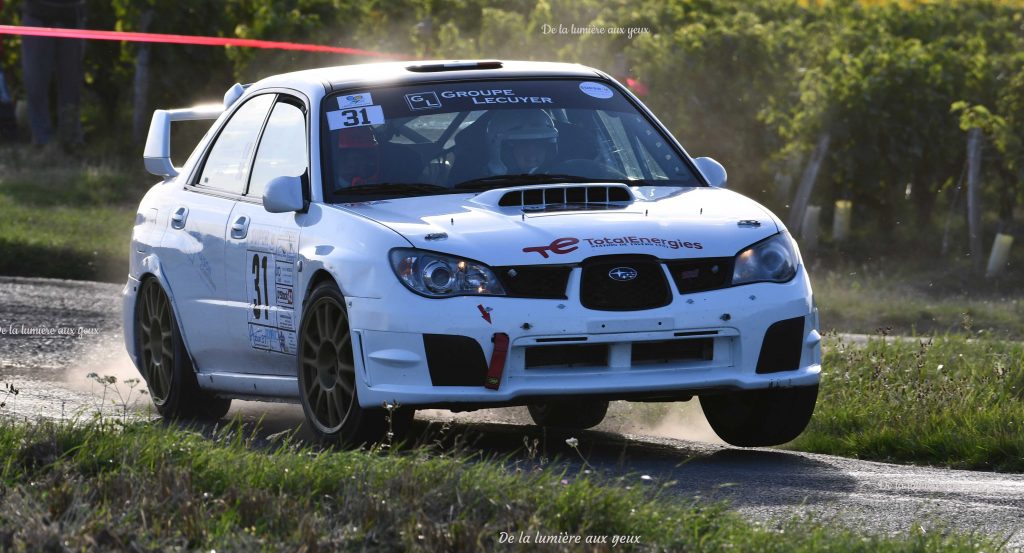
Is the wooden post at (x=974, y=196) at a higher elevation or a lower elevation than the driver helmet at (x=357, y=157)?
lower

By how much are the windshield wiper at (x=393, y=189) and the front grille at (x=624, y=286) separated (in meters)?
1.02

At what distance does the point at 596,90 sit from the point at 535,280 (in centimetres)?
196

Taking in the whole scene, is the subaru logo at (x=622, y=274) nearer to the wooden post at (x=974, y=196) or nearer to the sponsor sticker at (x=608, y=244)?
the sponsor sticker at (x=608, y=244)

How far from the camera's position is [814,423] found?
8703 millimetres

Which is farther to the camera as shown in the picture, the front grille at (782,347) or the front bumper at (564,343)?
the front grille at (782,347)

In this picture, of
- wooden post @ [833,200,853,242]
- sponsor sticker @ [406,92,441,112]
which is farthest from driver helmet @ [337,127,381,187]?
wooden post @ [833,200,853,242]

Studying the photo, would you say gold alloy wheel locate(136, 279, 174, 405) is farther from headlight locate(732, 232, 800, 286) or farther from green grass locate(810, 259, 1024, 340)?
green grass locate(810, 259, 1024, 340)

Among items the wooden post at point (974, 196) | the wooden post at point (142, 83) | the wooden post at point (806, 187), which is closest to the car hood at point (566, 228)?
the wooden post at point (974, 196)

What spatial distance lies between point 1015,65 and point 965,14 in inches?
126

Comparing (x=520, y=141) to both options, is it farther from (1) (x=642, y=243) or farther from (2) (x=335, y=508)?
(2) (x=335, y=508)

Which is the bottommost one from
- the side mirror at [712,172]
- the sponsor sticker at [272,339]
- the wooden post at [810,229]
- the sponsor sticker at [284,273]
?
the wooden post at [810,229]

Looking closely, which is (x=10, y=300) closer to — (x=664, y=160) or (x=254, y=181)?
(x=254, y=181)

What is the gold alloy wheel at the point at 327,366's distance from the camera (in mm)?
7020

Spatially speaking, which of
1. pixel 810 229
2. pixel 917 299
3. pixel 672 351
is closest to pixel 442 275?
pixel 672 351
